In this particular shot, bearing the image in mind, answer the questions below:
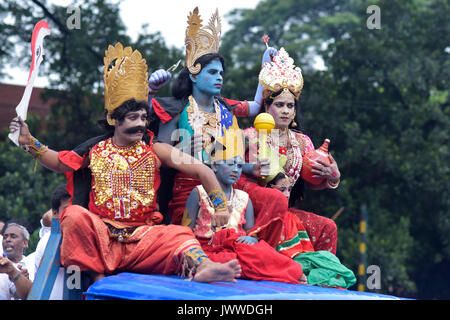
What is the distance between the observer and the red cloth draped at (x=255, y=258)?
4656 millimetres

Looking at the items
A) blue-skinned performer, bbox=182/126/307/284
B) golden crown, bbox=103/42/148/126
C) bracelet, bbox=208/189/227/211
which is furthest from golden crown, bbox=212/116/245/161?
golden crown, bbox=103/42/148/126

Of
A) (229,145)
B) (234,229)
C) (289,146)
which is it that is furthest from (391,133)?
(234,229)

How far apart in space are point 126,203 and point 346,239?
916cm

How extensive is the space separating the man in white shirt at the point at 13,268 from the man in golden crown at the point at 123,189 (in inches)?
17.3

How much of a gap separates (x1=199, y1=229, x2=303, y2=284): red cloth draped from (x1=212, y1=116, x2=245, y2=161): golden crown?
1.83 feet

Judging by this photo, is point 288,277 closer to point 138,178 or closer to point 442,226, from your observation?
point 138,178

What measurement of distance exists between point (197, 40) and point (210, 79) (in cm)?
33

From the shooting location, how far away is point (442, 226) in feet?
46.1

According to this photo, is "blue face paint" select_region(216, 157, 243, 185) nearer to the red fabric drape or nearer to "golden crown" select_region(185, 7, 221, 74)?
the red fabric drape

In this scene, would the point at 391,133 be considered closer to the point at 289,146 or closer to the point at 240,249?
the point at 289,146

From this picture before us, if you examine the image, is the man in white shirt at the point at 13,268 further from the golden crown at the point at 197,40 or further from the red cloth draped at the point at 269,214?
the golden crown at the point at 197,40

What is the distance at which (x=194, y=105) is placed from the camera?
17.7 feet
